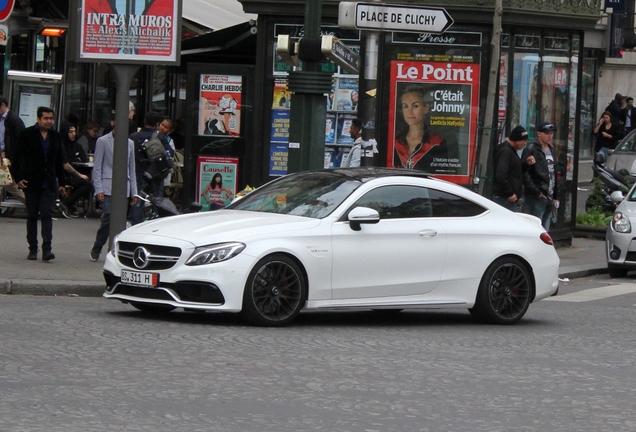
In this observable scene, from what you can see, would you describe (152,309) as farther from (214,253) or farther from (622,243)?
(622,243)

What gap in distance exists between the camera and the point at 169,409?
705 centimetres

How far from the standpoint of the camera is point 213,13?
25.3m

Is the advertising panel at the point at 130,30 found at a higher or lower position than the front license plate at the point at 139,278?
higher

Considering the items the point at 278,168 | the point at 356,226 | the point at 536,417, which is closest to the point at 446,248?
the point at 356,226

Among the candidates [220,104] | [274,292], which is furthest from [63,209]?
[274,292]

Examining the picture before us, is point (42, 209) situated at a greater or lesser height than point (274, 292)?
greater

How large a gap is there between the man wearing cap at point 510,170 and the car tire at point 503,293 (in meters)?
4.74

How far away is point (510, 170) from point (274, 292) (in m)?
6.88

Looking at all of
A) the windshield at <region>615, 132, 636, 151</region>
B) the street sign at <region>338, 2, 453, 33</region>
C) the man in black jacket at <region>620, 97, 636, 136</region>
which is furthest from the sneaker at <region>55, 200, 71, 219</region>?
the man in black jacket at <region>620, 97, 636, 136</region>

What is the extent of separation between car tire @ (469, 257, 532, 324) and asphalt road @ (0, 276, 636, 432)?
16cm

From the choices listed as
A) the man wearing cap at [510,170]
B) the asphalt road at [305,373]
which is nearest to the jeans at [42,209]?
the asphalt road at [305,373]

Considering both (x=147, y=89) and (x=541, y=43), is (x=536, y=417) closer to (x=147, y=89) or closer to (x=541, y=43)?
(x=541, y=43)

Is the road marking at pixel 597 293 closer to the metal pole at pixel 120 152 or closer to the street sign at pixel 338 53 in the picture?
the street sign at pixel 338 53

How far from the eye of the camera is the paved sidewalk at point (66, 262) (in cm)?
1279
